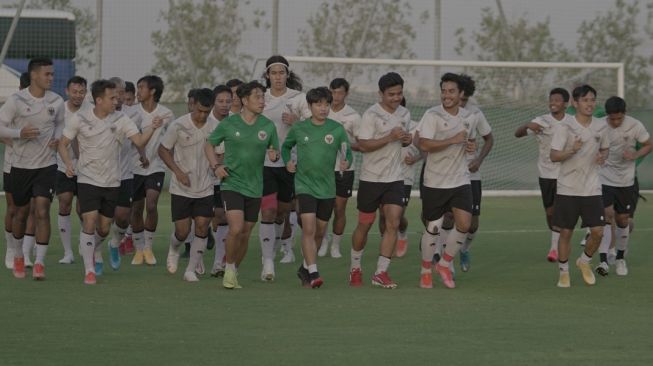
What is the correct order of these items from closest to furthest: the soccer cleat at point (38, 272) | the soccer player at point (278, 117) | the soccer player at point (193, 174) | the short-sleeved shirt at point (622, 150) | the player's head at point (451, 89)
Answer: the player's head at point (451, 89) < the soccer cleat at point (38, 272) < the soccer player at point (193, 174) < the soccer player at point (278, 117) < the short-sleeved shirt at point (622, 150)

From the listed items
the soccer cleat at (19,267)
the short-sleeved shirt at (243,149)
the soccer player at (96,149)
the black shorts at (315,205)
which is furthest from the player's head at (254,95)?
the soccer cleat at (19,267)

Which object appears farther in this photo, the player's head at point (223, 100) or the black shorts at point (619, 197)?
the black shorts at point (619, 197)

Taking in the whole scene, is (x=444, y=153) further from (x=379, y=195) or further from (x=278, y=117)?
(x=278, y=117)

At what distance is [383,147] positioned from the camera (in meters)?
13.2

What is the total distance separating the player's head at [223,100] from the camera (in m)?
14.2

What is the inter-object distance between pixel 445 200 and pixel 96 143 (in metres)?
3.32

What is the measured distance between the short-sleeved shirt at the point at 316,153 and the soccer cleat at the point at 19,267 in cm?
283

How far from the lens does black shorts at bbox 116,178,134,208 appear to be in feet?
49.9

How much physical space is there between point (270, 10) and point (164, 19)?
2221 mm

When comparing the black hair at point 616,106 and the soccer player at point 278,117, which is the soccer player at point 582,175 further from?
the soccer player at point 278,117

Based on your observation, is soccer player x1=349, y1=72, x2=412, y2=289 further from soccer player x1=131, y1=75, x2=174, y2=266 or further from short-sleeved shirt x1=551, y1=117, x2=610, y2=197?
soccer player x1=131, y1=75, x2=174, y2=266

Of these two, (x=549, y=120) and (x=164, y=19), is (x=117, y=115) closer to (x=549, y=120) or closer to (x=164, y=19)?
(x=549, y=120)

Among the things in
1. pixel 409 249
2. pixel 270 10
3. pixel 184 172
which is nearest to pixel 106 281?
pixel 184 172

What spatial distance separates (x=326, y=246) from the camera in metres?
17.0
